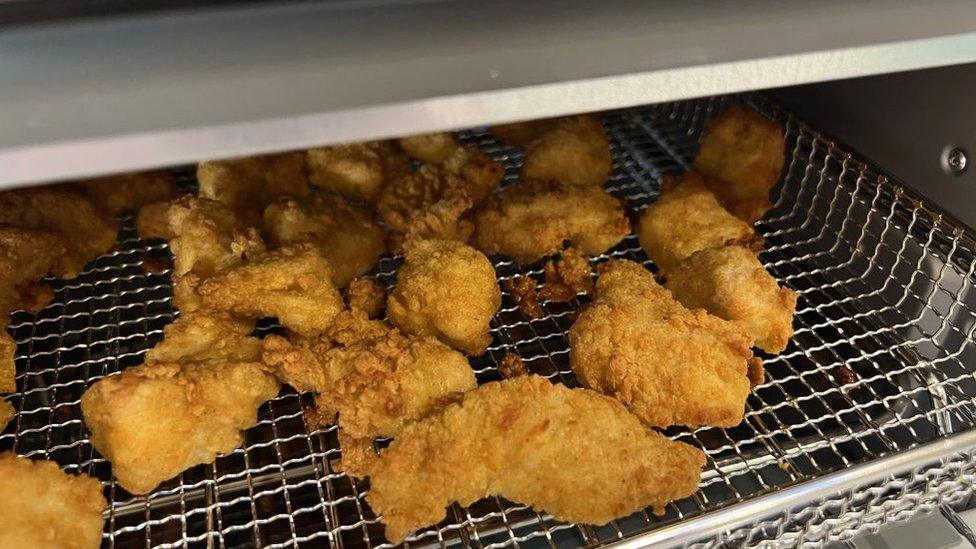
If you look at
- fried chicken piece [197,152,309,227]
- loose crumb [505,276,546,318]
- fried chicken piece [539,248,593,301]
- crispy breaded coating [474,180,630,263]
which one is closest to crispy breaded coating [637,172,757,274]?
crispy breaded coating [474,180,630,263]

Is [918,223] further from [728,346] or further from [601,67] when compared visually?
[601,67]

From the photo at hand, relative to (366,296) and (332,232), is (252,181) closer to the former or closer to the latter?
(332,232)

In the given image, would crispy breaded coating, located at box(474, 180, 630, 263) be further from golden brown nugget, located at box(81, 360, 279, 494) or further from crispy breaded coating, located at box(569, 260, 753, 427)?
golden brown nugget, located at box(81, 360, 279, 494)

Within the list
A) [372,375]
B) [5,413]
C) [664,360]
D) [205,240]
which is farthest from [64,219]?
[664,360]

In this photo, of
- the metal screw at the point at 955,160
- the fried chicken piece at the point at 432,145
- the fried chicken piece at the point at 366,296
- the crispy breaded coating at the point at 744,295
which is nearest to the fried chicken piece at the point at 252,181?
the fried chicken piece at the point at 432,145

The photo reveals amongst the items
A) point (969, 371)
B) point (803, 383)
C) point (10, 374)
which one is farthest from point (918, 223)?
point (10, 374)

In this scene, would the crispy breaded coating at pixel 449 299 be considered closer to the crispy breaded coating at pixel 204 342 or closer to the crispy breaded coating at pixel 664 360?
the crispy breaded coating at pixel 664 360

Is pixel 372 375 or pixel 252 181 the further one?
pixel 252 181
